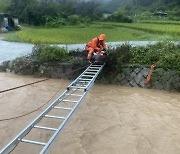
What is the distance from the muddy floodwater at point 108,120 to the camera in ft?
18.2

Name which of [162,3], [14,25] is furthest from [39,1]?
[162,3]

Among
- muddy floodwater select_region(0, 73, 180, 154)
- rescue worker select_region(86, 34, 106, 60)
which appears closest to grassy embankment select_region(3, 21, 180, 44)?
rescue worker select_region(86, 34, 106, 60)

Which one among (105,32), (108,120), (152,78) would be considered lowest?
(108,120)

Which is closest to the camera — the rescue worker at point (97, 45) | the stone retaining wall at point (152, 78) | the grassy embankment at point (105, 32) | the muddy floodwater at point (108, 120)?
the muddy floodwater at point (108, 120)

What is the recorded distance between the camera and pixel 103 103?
322 inches

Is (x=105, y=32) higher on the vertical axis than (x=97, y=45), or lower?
lower

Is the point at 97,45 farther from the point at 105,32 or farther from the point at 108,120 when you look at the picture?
the point at 105,32

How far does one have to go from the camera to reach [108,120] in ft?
22.6

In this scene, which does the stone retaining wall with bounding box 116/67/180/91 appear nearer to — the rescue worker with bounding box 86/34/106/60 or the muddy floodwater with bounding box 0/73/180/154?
the muddy floodwater with bounding box 0/73/180/154

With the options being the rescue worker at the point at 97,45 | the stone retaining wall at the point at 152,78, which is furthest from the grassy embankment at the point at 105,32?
the rescue worker at the point at 97,45

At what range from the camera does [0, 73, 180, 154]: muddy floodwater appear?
218 inches

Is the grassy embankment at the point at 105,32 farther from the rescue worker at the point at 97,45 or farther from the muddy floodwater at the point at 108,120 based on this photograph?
the muddy floodwater at the point at 108,120

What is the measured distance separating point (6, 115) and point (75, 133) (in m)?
1.96

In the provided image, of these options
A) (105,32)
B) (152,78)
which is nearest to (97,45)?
(152,78)
